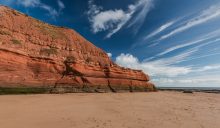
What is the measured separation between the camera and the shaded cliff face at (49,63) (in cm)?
1948

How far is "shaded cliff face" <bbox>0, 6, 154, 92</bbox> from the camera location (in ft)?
63.9

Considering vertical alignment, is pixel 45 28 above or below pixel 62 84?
above

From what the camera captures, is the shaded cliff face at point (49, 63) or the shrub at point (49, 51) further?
the shrub at point (49, 51)

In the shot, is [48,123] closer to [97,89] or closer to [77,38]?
[97,89]

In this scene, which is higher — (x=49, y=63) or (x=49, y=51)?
(x=49, y=51)

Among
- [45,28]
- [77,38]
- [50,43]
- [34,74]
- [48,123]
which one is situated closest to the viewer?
[48,123]

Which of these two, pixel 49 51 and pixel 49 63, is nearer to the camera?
pixel 49 63

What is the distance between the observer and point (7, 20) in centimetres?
2588

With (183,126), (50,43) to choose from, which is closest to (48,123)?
(183,126)

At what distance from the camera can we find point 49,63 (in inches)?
912

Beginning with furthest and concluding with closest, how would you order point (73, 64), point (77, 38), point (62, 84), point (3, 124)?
point (77, 38)
point (73, 64)
point (62, 84)
point (3, 124)

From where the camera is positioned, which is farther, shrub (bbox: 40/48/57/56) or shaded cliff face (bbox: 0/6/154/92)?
shrub (bbox: 40/48/57/56)

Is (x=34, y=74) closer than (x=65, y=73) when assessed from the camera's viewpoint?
Yes

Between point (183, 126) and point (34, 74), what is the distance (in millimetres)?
18866
